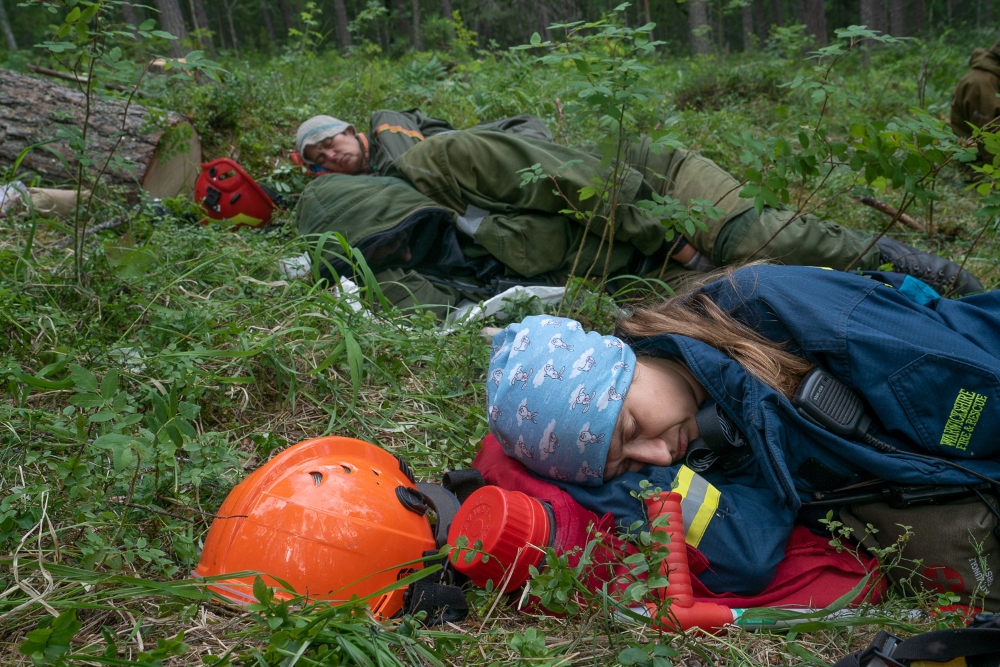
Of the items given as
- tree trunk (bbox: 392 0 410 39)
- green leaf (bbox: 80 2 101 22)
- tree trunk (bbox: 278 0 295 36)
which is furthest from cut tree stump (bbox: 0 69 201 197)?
tree trunk (bbox: 278 0 295 36)

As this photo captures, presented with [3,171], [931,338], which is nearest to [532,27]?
[3,171]

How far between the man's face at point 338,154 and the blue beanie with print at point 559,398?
3148 millimetres

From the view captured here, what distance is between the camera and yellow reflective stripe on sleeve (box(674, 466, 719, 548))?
166 centimetres

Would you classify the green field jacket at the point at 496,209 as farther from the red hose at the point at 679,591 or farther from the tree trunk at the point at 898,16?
the tree trunk at the point at 898,16

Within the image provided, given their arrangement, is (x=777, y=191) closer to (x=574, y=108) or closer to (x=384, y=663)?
(x=574, y=108)

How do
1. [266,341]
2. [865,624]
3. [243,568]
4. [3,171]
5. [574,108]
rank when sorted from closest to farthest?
[865,624] → [243,568] → [266,341] → [574,108] → [3,171]

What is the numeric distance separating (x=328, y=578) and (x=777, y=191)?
2049 mm

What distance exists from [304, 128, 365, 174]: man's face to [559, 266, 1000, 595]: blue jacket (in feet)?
10.9

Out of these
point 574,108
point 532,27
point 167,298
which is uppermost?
point 532,27

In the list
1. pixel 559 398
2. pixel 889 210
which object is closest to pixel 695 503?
pixel 559 398

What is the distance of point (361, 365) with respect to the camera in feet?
7.33

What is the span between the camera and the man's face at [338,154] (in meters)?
4.46

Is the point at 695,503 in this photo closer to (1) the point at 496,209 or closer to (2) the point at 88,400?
(2) the point at 88,400

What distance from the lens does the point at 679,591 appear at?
1484 mm
